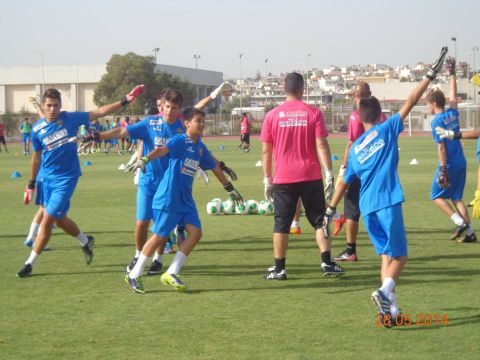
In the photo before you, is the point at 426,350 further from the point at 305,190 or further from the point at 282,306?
the point at 305,190

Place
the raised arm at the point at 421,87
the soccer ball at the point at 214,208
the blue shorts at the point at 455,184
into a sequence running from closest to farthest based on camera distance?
1. the raised arm at the point at 421,87
2. the blue shorts at the point at 455,184
3. the soccer ball at the point at 214,208

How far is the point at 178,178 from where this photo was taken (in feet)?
25.6

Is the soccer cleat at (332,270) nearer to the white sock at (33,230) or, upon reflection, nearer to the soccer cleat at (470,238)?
the soccer cleat at (470,238)

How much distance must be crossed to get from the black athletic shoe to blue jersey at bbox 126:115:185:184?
3.30 feet

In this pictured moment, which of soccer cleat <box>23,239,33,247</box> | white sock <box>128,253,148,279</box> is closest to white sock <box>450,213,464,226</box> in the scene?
white sock <box>128,253,148,279</box>

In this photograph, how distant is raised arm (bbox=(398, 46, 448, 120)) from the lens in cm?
638

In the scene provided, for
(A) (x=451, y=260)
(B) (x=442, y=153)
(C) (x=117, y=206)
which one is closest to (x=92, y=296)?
(A) (x=451, y=260)

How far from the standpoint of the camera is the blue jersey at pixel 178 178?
7734 millimetres

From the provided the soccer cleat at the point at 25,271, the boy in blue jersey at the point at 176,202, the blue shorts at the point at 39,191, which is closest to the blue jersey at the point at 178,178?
the boy in blue jersey at the point at 176,202

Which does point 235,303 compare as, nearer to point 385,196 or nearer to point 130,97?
point 385,196

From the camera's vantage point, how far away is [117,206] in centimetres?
1565

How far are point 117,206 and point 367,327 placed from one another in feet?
33.3

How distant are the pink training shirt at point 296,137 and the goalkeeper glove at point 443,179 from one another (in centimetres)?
277

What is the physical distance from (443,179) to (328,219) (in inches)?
132
